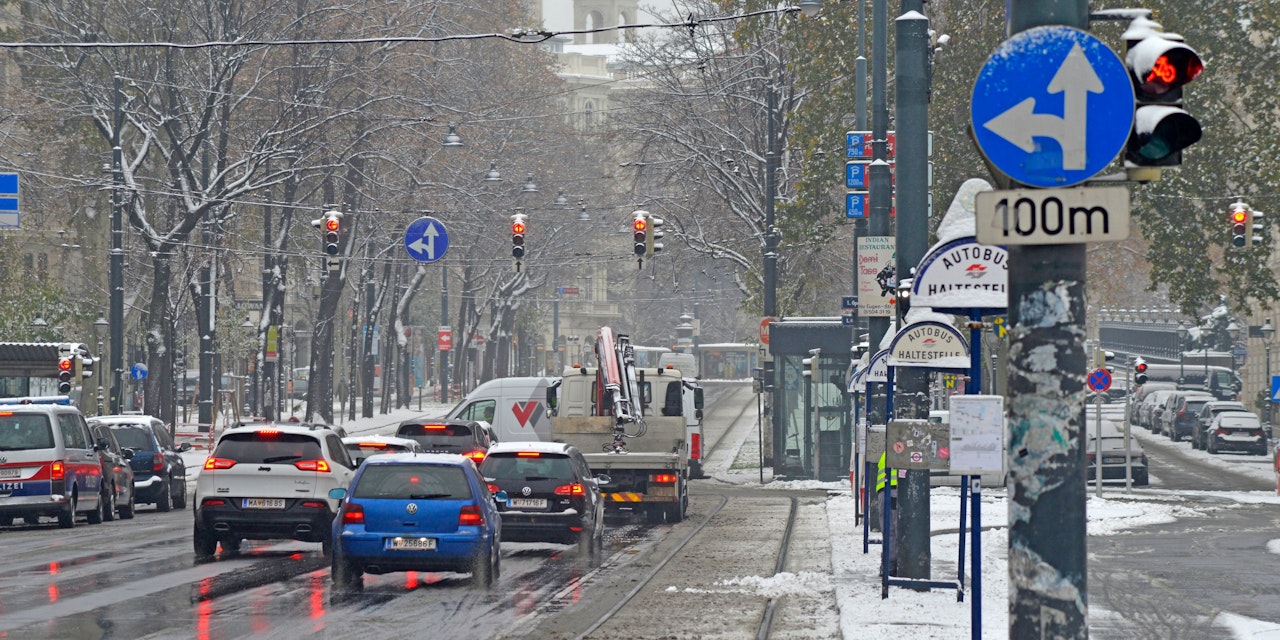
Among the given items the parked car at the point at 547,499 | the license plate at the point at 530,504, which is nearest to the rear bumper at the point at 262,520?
the parked car at the point at 547,499

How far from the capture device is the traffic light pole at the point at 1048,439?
24.5 feet

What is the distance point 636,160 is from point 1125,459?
70.5ft

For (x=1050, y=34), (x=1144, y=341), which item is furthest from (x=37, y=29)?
(x=1144, y=341)

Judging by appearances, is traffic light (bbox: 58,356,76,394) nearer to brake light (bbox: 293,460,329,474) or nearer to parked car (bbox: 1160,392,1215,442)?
brake light (bbox: 293,460,329,474)

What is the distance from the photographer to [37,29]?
48.8 m

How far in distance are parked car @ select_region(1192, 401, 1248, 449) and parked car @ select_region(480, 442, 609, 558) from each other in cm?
3847

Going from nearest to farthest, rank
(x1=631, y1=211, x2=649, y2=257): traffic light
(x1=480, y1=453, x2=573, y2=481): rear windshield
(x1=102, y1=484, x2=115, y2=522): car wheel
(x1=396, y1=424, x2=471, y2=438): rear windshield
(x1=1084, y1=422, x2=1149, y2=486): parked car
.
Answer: (x1=480, y1=453, x2=573, y2=481): rear windshield → (x1=102, y1=484, x2=115, y2=522): car wheel → (x1=396, y1=424, x2=471, y2=438): rear windshield → (x1=1084, y1=422, x2=1149, y2=486): parked car → (x1=631, y1=211, x2=649, y2=257): traffic light

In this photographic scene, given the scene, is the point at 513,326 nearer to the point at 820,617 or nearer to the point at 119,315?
the point at 119,315

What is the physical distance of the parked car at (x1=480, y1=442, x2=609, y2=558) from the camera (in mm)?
23781

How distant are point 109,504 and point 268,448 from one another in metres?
8.73

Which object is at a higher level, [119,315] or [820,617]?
[119,315]

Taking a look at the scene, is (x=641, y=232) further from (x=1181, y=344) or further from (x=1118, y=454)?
(x=1181, y=344)

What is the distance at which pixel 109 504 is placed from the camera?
29859 millimetres

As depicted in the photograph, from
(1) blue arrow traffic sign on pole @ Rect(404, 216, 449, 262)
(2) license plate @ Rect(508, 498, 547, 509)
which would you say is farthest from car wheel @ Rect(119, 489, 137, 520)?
(1) blue arrow traffic sign on pole @ Rect(404, 216, 449, 262)
